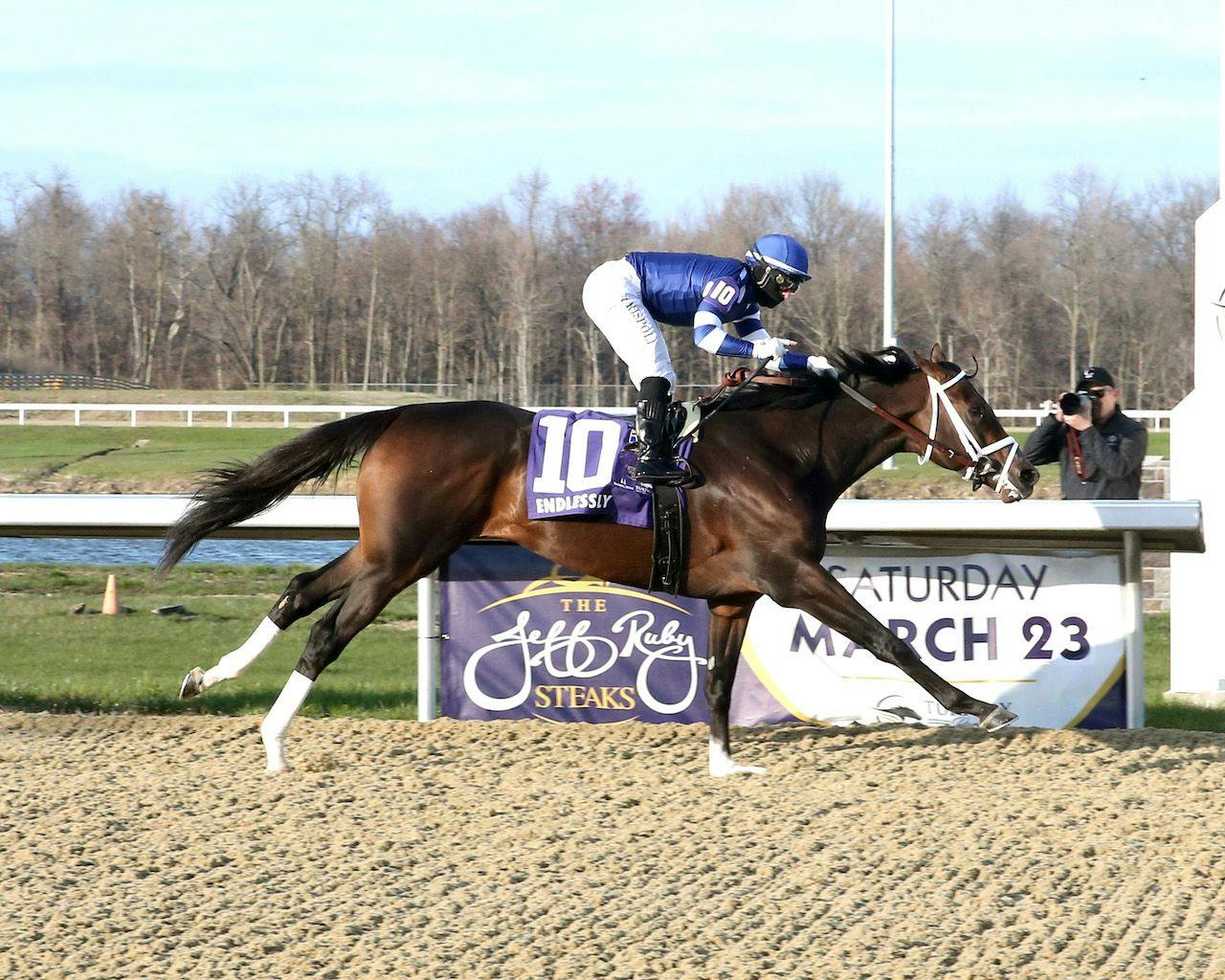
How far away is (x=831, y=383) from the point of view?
5297 mm

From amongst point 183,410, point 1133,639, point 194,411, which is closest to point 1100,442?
point 1133,639

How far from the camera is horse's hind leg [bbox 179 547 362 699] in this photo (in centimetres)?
513

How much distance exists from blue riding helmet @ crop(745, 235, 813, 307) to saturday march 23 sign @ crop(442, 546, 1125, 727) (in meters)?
1.41

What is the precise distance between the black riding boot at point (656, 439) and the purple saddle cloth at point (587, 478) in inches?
2.2

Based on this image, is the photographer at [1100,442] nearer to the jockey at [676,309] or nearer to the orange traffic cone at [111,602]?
Result: the jockey at [676,309]

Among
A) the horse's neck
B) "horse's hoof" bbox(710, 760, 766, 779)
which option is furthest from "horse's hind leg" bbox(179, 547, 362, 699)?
the horse's neck

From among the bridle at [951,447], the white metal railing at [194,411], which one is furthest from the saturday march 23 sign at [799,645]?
the white metal railing at [194,411]

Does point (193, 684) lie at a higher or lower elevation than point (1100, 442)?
lower

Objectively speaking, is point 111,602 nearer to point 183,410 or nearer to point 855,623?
point 855,623

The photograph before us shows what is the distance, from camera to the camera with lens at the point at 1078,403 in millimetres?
6172

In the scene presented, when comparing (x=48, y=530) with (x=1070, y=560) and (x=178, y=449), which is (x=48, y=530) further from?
(x=178, y=449)

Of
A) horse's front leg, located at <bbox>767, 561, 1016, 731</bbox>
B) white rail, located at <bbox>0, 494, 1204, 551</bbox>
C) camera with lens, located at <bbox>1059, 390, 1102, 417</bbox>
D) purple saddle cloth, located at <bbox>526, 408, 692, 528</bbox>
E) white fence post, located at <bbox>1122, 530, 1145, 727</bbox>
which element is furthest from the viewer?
camera with lens, located at <bbox>1059, 390, 1102, 417</bbox>

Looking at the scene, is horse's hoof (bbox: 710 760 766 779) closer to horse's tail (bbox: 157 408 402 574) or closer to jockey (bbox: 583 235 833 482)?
jockey (bbox: 583 235 833 482)

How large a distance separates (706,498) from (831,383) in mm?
659
